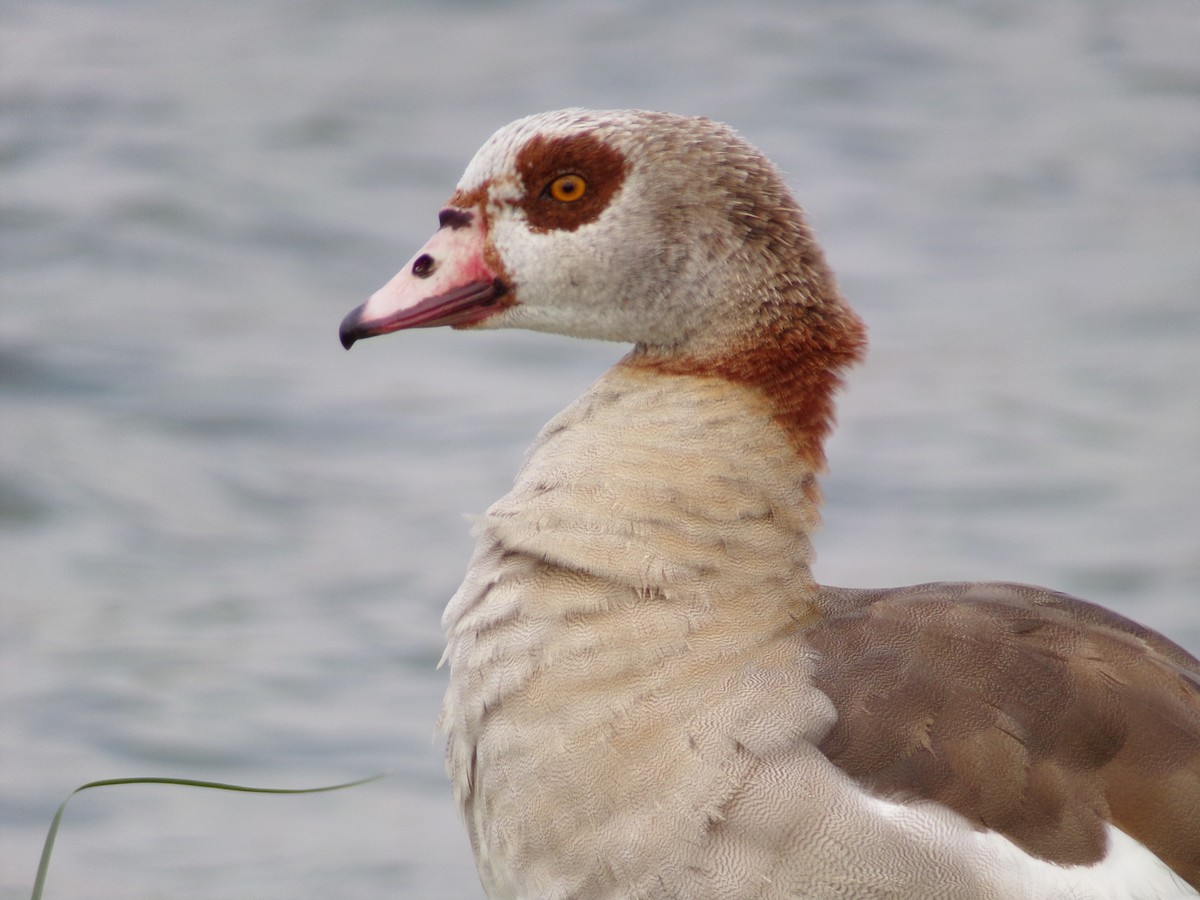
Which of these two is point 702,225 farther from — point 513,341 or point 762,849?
point 513,341

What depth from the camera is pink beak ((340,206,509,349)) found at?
145 inches

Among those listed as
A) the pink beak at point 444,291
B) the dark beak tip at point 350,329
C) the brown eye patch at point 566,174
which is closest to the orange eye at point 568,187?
the brown eye patch at point 566,174

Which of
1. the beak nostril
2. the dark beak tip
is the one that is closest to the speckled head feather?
the beak nostril

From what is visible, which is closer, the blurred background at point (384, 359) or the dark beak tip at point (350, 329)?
the dark beak tip at point (350, 329)

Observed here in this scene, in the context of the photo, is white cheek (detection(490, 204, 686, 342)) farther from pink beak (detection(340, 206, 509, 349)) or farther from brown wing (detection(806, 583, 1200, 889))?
brown wing (detection(806, 583, 1200, 889))

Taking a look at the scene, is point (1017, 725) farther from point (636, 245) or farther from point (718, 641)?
point (636, 245)

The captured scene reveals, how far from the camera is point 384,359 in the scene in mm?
8836

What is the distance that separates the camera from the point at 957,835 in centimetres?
323

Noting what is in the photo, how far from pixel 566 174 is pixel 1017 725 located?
1.37 meters

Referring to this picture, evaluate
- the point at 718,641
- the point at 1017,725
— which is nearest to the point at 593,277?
the point at 718,641

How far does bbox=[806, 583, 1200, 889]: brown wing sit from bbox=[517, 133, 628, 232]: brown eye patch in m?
0.91

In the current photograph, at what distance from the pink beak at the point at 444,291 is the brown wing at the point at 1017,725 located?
3.03 feet

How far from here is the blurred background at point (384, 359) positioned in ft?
20.7

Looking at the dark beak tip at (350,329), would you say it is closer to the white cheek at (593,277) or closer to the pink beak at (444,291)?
the pink beak at (444,291)
